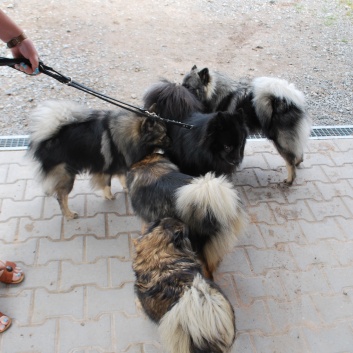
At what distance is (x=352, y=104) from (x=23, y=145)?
461 cm

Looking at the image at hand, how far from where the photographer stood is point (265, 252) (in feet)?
10.6

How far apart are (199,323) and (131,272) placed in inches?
52.3

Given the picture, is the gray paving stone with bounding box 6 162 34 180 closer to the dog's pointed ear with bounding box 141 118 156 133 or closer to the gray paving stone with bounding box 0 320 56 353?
the dog's pointed ear with bounding box 141 118 156 133

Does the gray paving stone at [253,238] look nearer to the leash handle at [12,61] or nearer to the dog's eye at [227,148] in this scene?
the dog's eye at [227,148]

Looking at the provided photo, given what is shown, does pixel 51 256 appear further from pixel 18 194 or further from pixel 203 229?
pixel 203 229

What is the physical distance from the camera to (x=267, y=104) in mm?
3666

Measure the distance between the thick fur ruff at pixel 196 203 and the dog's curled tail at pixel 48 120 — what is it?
0.75 meters

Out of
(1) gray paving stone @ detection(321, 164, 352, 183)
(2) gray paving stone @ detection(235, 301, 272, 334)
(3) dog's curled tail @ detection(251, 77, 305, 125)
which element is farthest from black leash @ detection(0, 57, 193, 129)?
(1) gray paving stone @ detection(321, 164, 352, 183)

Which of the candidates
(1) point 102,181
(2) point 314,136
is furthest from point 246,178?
(1) point 102,181

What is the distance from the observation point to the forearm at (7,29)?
228cm

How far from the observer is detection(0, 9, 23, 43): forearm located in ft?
7.47

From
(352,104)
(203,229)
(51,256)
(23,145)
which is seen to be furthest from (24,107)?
(352,104)

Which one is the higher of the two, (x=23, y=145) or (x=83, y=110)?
(x=83, y=110)

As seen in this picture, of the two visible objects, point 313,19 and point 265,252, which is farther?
point 313,19
